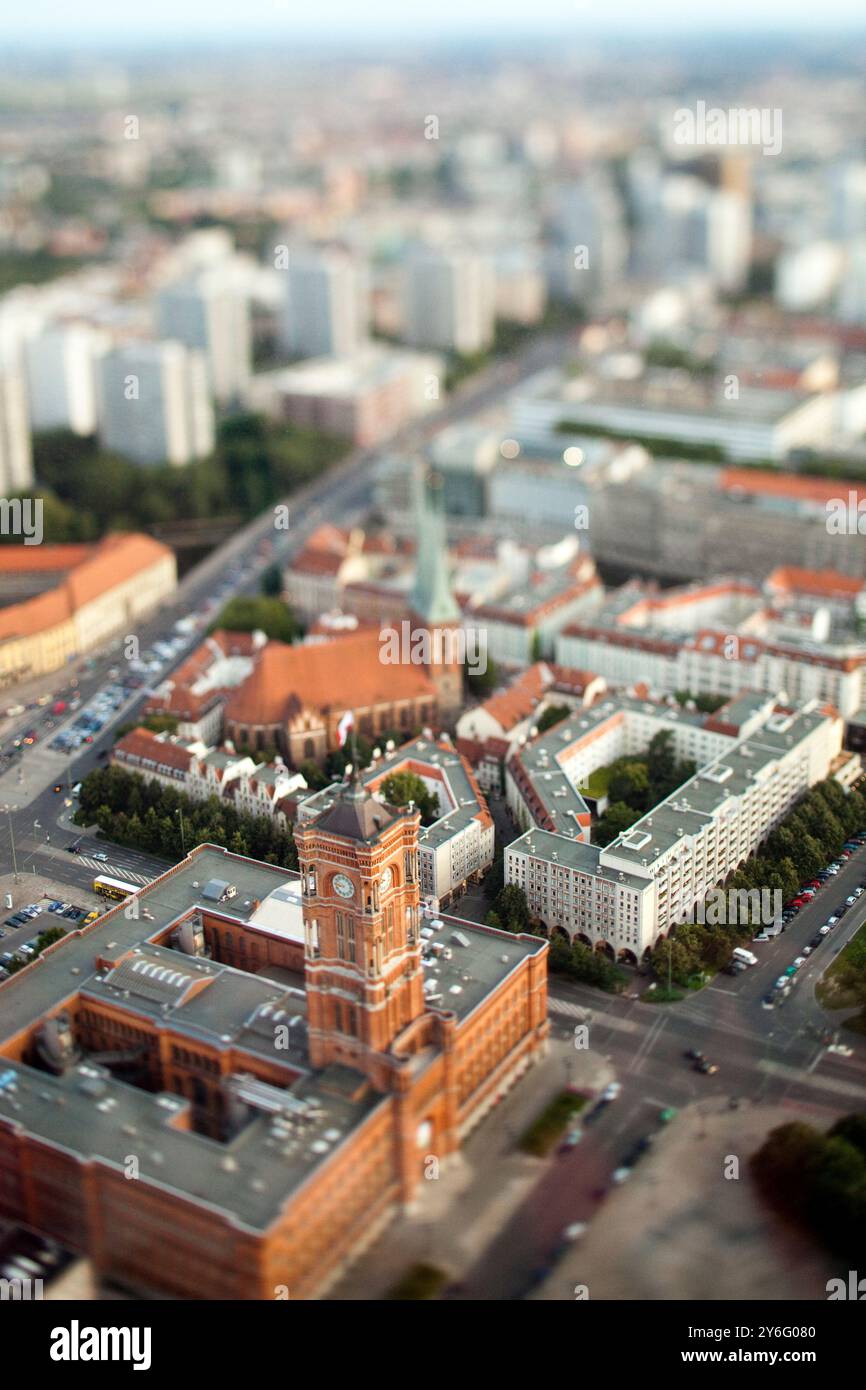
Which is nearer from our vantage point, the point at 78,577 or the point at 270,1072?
the point at 270,1072

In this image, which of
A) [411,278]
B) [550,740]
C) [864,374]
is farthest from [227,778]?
[411,278]

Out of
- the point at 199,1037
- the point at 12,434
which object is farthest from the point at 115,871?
the point at 12,434

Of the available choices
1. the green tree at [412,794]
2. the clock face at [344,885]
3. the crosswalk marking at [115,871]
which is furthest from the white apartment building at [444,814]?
the clock face at [344,885]

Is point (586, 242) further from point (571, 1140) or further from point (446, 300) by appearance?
point (571, 1140)

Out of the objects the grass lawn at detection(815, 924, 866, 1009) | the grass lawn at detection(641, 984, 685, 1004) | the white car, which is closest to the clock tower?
the white car

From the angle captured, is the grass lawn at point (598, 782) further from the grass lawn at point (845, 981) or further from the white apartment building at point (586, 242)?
the white apartment building at point (586, 242)

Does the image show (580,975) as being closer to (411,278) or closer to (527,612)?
(527,612)
